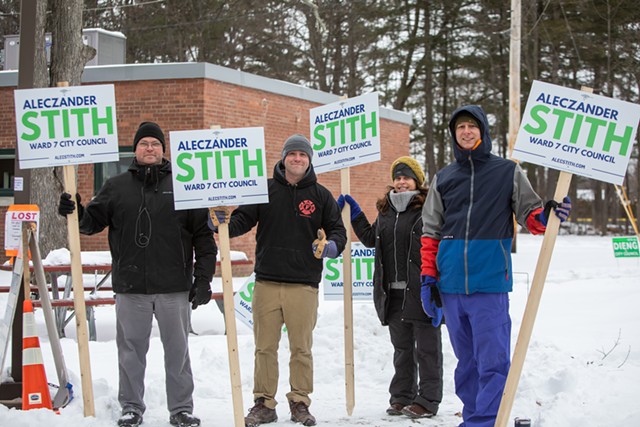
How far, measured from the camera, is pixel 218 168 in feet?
16.8

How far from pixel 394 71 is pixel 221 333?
24.9 metres

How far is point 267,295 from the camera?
5480 mm

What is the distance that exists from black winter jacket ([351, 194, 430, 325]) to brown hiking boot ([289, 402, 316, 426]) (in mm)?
985

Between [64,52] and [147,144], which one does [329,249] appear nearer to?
[147,144]

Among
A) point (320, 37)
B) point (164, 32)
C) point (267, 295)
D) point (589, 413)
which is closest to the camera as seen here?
point (589, 413)

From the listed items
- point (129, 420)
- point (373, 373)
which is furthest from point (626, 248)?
point (129, 420)

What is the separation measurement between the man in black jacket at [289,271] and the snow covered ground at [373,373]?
32 centimetres

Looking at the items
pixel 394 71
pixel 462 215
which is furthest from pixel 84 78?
pixel 394 71

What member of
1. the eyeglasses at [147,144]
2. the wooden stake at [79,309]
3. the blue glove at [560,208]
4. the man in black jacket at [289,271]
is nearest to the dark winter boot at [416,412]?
the man in black jacket at [289,271]

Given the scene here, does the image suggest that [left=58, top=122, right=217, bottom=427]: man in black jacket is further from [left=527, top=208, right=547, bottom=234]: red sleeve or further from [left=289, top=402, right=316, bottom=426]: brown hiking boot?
[left=527, top=208, right=547, bottom=234]: red sleeve

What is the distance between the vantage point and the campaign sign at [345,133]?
616 cm

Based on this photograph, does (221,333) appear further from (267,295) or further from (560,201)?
(560,201)

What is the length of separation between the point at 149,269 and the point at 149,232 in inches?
10.3

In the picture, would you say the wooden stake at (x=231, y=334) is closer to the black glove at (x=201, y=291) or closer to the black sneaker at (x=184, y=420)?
the black glove at (x=201, y=291)
